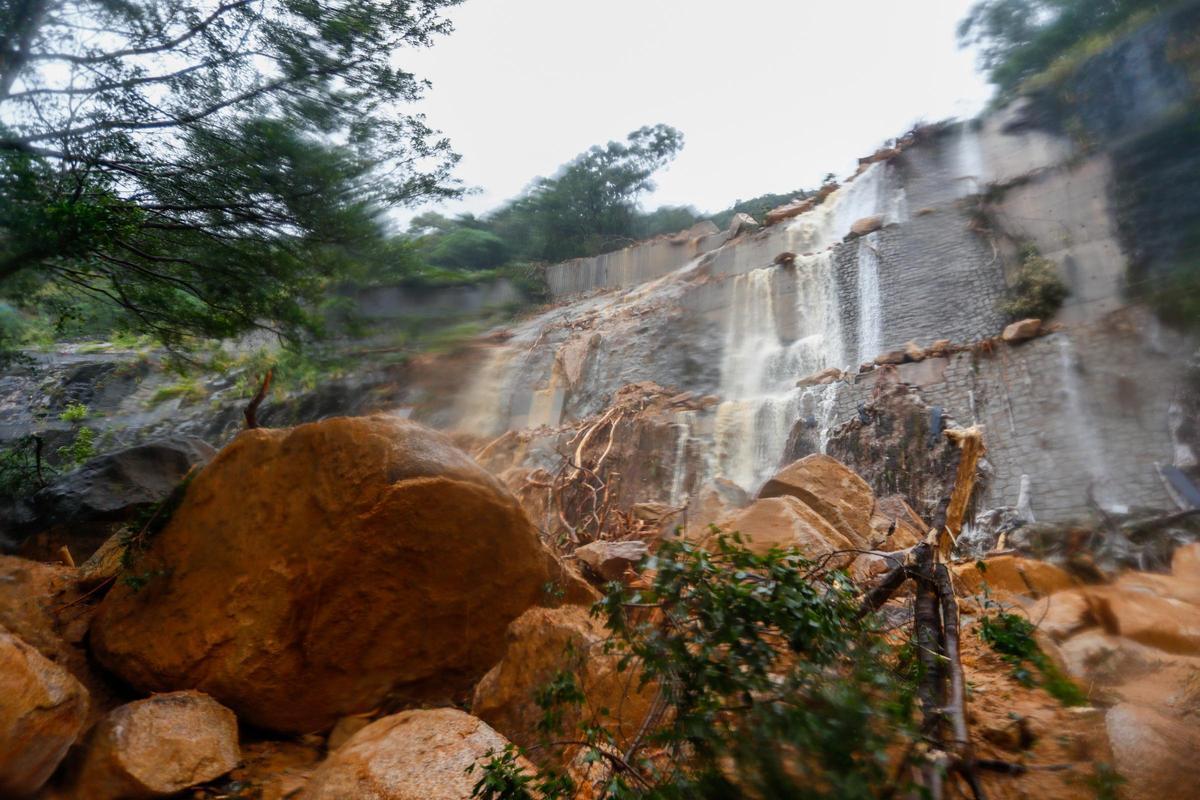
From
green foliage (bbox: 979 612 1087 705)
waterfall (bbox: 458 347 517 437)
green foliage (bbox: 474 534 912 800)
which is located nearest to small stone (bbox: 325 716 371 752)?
green foliage (bbox: 474 534 912 800)

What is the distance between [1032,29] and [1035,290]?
4.05m

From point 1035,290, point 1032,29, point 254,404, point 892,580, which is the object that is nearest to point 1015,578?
point 892,580

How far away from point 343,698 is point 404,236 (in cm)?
411

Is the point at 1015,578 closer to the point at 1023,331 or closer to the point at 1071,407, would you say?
the point at 1071,407

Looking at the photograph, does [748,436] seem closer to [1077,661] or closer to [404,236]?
[404,236]

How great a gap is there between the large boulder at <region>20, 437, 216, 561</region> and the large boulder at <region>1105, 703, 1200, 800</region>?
6977mm

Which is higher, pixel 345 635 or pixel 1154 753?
pixel 1154 753

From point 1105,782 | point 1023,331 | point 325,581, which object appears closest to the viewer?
point 1105,782

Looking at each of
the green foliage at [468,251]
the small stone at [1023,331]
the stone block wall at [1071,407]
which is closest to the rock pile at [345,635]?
the green foliage at [468,251]

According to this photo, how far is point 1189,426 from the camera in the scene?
25.6ft

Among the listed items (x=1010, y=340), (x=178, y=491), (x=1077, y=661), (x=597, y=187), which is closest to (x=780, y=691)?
(x=1077, y=661)

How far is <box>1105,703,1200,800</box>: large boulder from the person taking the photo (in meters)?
1.96

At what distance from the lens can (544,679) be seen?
3525 millimetres

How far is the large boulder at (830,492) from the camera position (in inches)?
231
